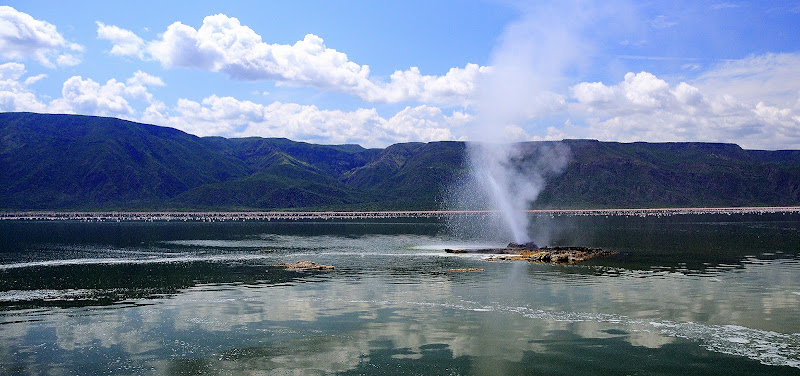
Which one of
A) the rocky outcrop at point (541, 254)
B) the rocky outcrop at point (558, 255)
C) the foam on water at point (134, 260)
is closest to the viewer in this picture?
the foam on water at point (134, 260)

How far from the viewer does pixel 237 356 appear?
31156 millimetres

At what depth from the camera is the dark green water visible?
29.9m

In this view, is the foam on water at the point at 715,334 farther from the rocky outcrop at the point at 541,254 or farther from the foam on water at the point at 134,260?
the foam on water at the point at 134,260

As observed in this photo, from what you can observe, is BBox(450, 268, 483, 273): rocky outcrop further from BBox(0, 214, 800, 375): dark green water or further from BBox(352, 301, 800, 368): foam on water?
BBox(352, 301, 800, 368): foam on water

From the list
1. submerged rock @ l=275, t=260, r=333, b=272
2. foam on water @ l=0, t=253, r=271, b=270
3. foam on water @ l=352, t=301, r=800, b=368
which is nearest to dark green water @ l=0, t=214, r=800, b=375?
foam on water @ l=352, t=301, r=800, b=368

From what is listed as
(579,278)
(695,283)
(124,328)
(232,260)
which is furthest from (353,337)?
(232,260)

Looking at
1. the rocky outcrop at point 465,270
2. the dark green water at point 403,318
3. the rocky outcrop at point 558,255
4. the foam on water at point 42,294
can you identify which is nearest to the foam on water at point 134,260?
the dark green water at point 403,318

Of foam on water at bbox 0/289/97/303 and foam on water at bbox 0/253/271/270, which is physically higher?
foam on water at bbox 0/289/97/303

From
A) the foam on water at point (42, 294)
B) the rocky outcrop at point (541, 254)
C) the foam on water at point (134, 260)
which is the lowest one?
the foam on water at point (134, 260)

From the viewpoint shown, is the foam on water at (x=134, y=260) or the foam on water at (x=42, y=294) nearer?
the foam on water at (x=42, y=294)

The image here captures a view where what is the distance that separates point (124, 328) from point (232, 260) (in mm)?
44693

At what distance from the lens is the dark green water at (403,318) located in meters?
29.9

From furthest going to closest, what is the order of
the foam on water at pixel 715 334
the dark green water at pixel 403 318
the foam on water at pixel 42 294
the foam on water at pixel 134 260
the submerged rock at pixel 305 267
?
the foam on water at pixel 134 260 < the submerged rock at pixel 305 267 < the foam on water at pixel 42 294 < the foam on water at pixel 715 334 < the dark green water at pixel 403 318

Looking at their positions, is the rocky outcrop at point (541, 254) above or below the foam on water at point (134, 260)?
above
